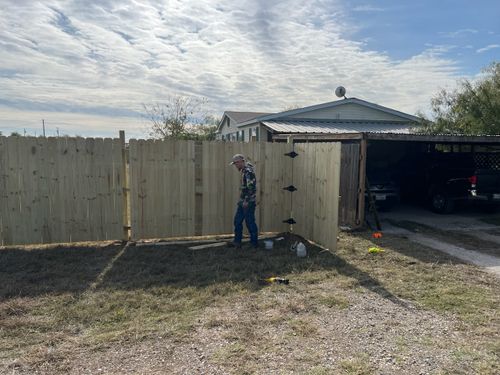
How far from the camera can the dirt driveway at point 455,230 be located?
22.2 feet

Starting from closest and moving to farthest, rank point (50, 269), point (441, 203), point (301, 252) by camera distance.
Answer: point (50, 269) → point (301, 252) → point (441, 203)

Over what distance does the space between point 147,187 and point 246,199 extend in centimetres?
187

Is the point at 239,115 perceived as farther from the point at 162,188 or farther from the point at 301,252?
the point at 301,252

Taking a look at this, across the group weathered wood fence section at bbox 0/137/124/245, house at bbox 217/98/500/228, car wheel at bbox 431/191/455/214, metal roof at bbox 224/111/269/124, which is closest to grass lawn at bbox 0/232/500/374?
weathered wood fence section at bbox 0/137/124/245

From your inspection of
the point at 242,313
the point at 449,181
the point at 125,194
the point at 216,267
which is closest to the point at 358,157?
the point at 449,181

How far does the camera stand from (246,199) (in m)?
6.58

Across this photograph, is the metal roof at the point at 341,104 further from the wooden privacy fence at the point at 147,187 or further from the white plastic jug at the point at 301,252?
the white plastic jug at the point at 301,252

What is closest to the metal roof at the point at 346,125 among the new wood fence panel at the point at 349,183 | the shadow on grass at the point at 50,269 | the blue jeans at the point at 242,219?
the new wood fence panel at the point at 349,183

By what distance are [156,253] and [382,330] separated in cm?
396

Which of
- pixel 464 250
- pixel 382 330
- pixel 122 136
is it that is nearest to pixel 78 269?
pixel 122 136

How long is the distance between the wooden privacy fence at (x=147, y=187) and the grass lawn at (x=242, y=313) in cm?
61

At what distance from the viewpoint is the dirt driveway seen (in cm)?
678

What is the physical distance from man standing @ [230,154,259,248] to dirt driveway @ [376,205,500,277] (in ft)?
11.4

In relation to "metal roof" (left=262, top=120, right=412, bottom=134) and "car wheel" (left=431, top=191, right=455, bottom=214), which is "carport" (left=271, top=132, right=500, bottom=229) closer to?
"car wheel" (left=431, top=191, right=455, bottom=214)
